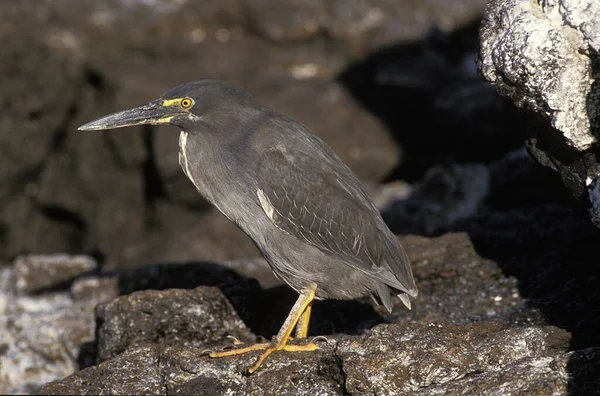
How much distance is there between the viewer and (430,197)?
841 cm

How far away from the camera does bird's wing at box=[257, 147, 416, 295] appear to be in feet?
16.4

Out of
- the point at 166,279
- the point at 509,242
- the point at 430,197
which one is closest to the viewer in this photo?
the point at 509,242

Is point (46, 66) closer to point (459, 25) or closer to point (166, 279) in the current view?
point (166, 279)

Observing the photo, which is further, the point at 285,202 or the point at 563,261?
the point at 563,261

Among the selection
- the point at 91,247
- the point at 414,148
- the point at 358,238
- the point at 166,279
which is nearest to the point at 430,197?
the point at 414,148

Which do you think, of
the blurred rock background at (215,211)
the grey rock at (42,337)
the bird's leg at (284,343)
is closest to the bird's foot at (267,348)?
the bird's leg at (284,343)

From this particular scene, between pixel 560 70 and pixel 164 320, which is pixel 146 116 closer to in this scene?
pixel 164 320

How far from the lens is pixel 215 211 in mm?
8906

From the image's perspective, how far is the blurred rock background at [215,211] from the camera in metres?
5.64

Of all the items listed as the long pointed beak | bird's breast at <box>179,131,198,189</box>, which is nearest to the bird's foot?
bird's breast at <box>179,131,198,189</box>

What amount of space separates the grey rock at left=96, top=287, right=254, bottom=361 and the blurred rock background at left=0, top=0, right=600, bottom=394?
0.01 meters

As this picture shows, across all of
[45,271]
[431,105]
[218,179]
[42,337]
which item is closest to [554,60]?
[218,179]

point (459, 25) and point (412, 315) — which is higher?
point (459, 25)

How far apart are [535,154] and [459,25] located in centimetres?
668
